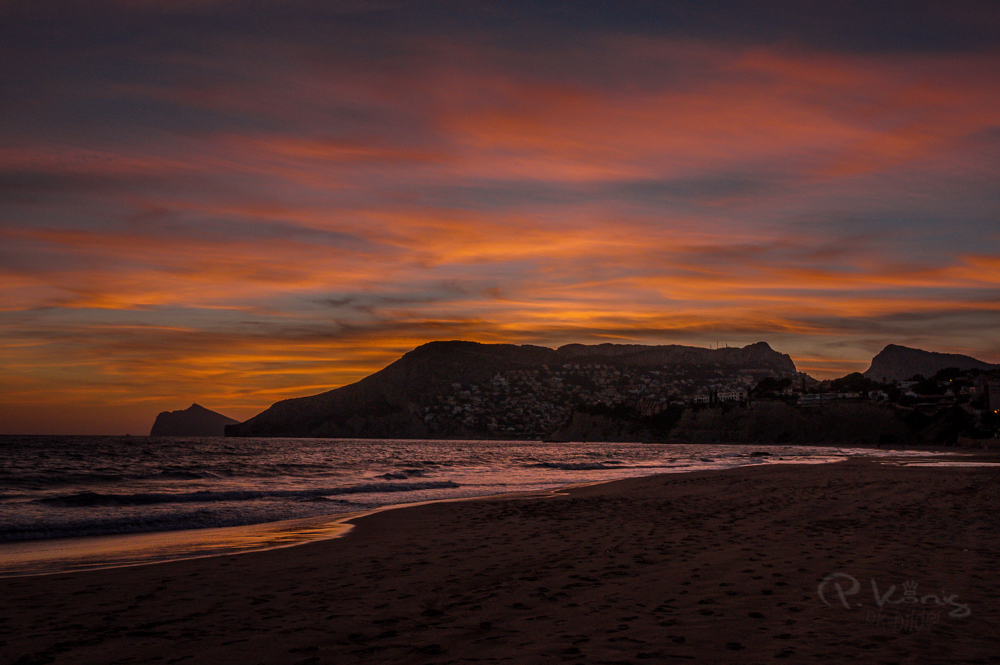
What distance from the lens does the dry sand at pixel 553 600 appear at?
5.80 m

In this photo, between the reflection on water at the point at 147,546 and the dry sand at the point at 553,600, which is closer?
the dry sand at the point at 553,600

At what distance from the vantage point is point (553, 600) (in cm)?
765

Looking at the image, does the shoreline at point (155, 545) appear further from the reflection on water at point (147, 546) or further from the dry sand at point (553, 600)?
the dry sand at point (553, 600)

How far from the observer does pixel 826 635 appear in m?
5.95

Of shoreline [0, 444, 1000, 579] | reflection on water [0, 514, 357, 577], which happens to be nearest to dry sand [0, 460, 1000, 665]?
shoreline [0, 444, 1000, 579]

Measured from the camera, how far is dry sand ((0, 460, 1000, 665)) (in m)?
5.80

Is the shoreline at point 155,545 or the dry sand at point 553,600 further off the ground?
the dry sand at point 553,600

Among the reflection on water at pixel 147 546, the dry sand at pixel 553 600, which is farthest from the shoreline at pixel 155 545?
the dry sand at pixel 553 600

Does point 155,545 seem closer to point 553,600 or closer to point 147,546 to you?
point 147,546

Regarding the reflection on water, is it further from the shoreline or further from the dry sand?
the dry sand

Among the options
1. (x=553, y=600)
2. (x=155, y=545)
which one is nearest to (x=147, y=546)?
(x=155, y=545)

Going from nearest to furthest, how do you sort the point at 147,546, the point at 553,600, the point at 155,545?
the point at 553,600, the point at 147,546, the point at 155,545

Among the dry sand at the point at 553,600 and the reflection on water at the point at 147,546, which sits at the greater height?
the dry sand at the point at 553,600

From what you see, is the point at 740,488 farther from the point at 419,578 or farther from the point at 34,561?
the point at 34,561
